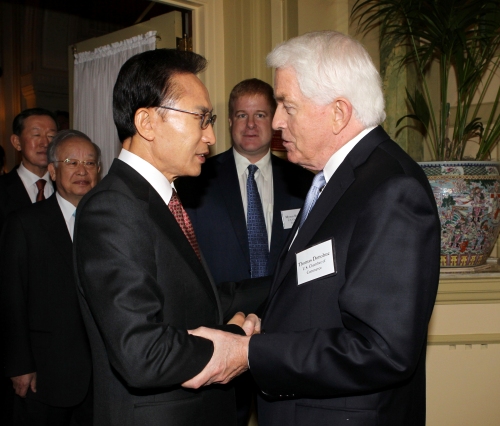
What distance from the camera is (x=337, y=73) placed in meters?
1.47

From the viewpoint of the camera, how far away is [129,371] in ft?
4.30

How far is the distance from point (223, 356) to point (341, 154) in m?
0.63

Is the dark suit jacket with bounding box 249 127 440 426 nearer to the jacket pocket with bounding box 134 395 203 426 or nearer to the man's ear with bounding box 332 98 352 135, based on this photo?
the man's ear with bounding box 332 98 352 135

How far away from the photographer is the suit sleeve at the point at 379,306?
1.26 m

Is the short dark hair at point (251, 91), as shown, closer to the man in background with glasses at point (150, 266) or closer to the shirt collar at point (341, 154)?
the man in background with glasses at point (150, 266)

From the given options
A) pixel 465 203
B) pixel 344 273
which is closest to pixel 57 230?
pixel 344 273

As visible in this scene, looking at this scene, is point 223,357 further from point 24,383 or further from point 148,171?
point 24,383

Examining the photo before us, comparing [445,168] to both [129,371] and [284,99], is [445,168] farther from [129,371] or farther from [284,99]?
[129,371]

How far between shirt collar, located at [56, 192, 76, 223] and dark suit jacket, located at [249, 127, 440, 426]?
1711 millimetres

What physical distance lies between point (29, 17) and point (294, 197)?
595 centimetres

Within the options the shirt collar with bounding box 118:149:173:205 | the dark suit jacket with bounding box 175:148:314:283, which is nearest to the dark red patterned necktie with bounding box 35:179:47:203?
the dark suit jacket with bounding box 175:148:314:283

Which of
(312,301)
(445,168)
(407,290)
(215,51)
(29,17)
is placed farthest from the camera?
(29,17)

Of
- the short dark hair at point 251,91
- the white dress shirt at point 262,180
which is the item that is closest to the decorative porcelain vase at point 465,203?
the white dress shirt at point 262,180

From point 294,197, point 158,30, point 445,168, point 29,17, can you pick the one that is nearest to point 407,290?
point 445,168
